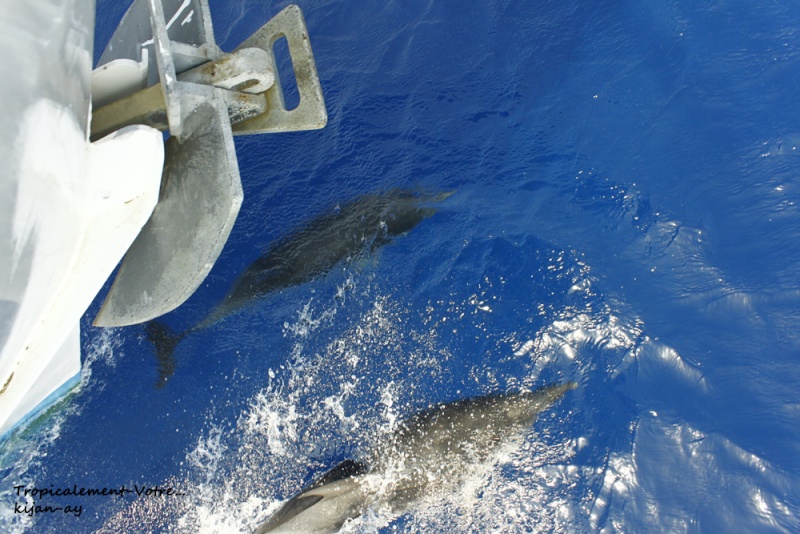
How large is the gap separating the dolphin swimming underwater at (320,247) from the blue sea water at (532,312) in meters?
0.13

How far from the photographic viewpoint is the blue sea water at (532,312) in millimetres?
6027

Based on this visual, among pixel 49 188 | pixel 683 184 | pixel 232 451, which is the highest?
pixel 49 188

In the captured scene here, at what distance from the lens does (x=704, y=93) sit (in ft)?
22.4

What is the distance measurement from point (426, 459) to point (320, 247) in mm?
2764

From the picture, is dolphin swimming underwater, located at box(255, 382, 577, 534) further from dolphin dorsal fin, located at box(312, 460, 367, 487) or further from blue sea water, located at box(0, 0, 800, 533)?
blue sea water, located at box(0, 0, 800, 533)

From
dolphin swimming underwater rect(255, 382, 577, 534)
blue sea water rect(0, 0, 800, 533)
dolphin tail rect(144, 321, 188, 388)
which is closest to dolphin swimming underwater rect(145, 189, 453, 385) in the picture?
dolphin tail rect(144, 321, 188, 388)

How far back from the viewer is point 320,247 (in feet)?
22.3

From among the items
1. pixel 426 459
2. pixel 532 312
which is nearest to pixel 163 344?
pixel 426 459

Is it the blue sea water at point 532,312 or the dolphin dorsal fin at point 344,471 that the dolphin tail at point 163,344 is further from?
the dolphin dorsal fin at point 344,471

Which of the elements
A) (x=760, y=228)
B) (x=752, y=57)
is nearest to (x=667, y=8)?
(x=752, y=57)

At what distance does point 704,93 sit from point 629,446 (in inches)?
171

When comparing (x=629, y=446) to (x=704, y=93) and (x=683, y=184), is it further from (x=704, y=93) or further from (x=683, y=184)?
(x=704, y=93)

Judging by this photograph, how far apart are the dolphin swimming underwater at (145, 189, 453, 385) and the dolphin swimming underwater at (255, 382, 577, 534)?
2.17 meters

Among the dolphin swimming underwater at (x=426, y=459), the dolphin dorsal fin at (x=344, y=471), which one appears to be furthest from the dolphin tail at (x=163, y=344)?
the dolphin dorsal fin at (x=344, y=471)
